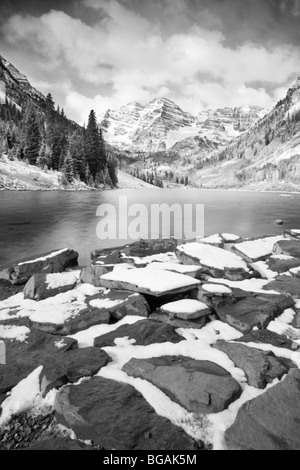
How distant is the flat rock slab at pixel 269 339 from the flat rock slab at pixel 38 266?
8196mm

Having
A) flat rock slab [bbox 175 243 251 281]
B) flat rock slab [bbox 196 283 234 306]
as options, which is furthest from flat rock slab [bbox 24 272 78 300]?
flat rock slab [bbox 175 243 251 281]

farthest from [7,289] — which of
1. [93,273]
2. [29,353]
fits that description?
[29,353]

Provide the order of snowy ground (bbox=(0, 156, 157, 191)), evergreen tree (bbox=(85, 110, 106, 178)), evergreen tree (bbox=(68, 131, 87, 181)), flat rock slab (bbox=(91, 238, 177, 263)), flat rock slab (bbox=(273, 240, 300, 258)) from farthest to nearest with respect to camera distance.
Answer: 1. evergreen tree (bbox=(85, 110, 106, 178))
2. evergreen tree (bbox=(68, 131, 87, 181))
3. snowy ground (bbox=(0, 156, 157, 191))
4. flat rock slab (bbox=(91, 238, 177, 263))
5. flat rock slab (bbox=(273, 240, 300, 258))

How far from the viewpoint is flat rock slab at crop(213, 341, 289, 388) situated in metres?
4.16

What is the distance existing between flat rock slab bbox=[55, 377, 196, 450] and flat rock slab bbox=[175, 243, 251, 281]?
5.79m

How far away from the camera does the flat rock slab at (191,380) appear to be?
3.67 m

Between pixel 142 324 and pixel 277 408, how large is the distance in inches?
118

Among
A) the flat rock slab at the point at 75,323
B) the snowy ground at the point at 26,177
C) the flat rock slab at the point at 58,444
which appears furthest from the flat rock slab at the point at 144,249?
the snowy ground at the point at 26,177

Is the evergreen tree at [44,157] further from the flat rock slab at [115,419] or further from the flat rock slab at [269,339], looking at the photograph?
the flat rock slab at [115,419]

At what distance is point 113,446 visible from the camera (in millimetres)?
3158

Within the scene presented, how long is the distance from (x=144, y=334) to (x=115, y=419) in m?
2.13

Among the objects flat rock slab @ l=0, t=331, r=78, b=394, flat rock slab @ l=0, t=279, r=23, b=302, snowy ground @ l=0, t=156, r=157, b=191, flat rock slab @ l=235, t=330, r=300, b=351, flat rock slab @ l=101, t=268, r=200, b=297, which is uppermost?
snowy ground @ l=0, t=156, r=157, b=191

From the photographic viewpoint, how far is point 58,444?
3.13 metres

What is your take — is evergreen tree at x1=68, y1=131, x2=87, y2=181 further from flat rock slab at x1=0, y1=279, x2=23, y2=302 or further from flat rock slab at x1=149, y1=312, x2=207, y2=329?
flat rock slab at x1=149, y1=312, x2=207, y2=329
